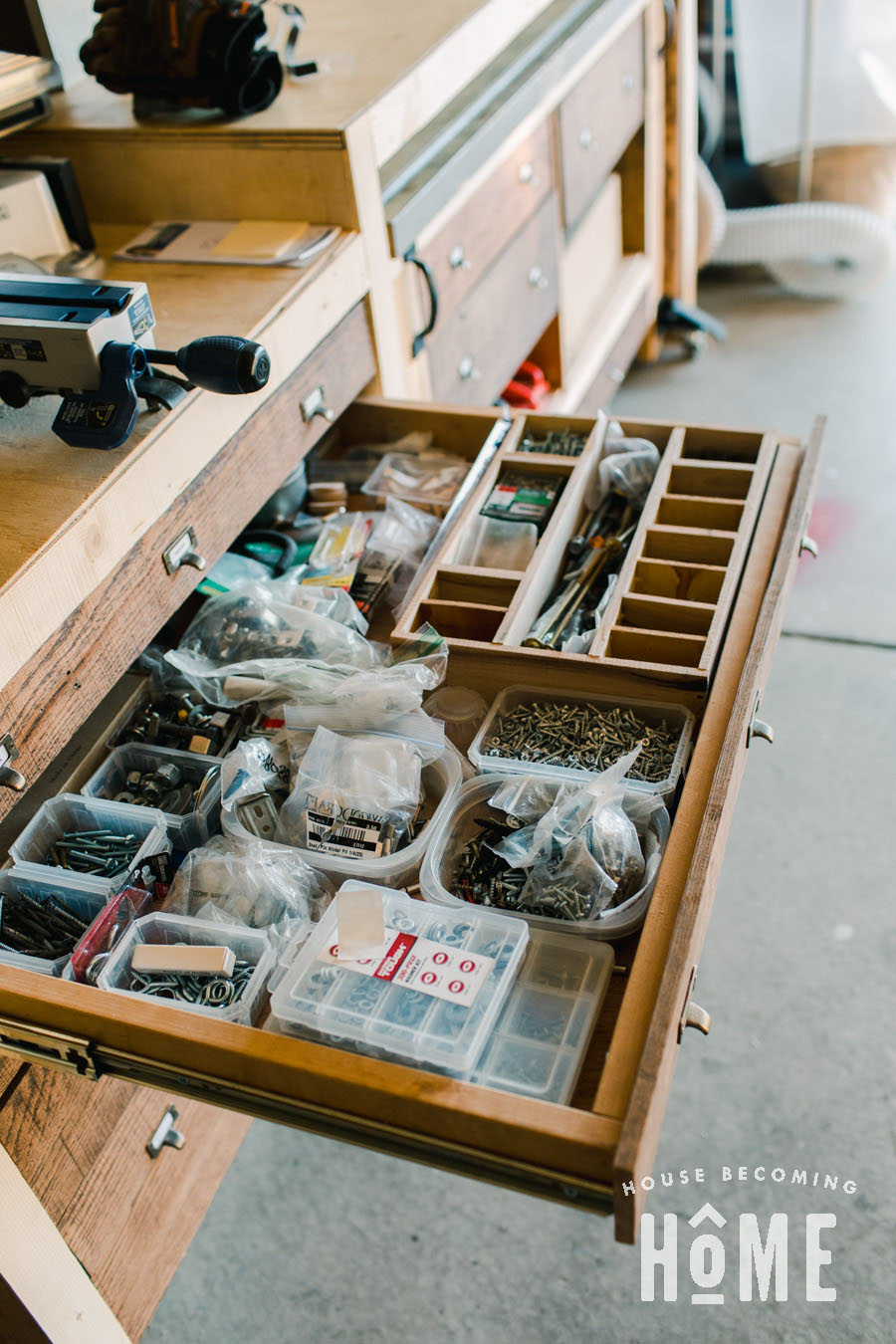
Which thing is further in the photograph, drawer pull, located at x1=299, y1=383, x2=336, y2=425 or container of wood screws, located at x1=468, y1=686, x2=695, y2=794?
drawer pull, located at x1=299, y1=383, x2=336, y2=425

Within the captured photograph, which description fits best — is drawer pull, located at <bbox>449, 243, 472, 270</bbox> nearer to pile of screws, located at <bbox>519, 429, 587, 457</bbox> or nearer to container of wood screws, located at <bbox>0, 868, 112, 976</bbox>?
pile of screws, located at <bbox>519, 429, 587, 457</bbox>

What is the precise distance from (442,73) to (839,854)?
1.42 meters

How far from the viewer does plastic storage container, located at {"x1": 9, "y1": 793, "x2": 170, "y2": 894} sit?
112 cm

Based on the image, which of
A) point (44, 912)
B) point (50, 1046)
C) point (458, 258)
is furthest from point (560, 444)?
point (50, 1046)

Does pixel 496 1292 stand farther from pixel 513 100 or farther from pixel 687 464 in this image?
pixel 513 100

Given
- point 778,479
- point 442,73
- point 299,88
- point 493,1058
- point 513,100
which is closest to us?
point 493,1058

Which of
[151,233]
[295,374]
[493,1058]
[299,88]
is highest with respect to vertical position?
[299,88]

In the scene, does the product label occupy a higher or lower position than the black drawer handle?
lower

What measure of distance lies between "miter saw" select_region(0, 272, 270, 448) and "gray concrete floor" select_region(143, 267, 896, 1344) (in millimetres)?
1088

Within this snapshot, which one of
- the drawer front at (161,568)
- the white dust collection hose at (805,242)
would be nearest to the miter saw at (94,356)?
the drawer front at (161,568)

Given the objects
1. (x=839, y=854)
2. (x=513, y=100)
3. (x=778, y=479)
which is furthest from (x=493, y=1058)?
(x=513, y=100)

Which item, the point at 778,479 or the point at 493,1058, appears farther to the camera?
the point at 778,479

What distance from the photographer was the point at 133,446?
1163mm

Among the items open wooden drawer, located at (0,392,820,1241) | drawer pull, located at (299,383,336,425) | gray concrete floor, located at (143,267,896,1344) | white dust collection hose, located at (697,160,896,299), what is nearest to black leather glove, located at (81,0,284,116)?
drawer pull, located at (299,383,336,425)
